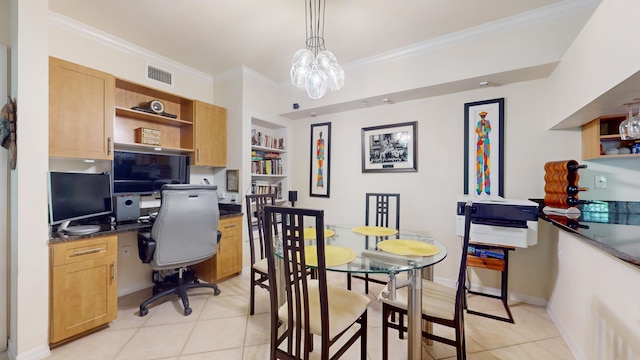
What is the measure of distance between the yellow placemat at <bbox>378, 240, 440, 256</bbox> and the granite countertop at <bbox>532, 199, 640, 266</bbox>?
794 millimetres

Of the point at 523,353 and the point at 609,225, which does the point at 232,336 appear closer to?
the point at 523,353

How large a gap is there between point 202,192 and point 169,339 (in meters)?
1.21

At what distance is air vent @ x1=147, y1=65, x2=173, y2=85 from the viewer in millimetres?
2888

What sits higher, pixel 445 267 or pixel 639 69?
pixel 639 69

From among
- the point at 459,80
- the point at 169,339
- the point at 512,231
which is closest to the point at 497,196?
Result: the point at 512,231

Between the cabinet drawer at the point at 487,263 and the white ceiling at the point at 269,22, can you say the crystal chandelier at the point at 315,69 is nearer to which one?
the white ceiling at the point at 269,22

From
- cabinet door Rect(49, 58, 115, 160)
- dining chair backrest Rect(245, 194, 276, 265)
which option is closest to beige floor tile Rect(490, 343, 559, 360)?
dining chair backrest Rect(245, 194, 276, 265)

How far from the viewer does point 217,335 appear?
1.96 m

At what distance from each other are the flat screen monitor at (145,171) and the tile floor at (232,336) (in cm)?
118

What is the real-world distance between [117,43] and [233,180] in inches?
75.0

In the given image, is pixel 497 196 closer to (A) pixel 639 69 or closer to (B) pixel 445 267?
(B) pixel 445 267

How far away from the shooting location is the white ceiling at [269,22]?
6.78ft

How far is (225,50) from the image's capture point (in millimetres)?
2826

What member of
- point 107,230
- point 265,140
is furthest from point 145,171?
point 265,140
